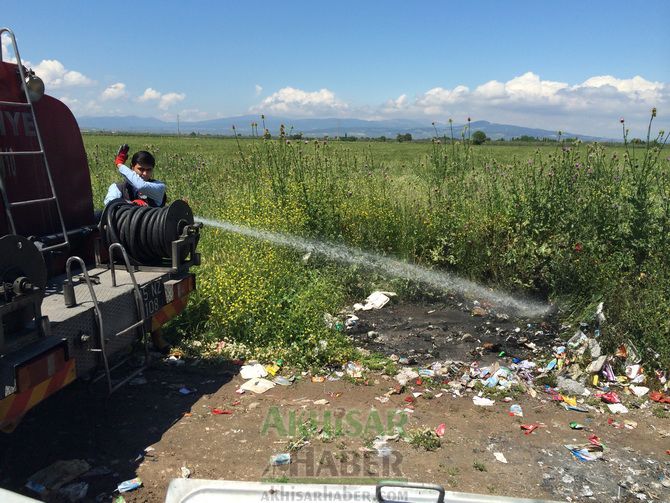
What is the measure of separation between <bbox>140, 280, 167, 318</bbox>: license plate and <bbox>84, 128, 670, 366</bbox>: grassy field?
4.26 ft

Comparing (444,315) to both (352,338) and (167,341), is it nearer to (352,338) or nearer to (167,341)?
(352,338)

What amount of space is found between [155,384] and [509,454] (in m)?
3.04

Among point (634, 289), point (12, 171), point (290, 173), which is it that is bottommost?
point (634, 289)

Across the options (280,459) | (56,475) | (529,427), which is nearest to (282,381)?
(280,459)

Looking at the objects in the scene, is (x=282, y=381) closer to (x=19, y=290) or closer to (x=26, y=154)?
(x=19, y=290)

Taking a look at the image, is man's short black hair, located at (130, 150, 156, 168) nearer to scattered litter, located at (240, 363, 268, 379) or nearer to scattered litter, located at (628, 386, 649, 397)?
scattered litter, located at (240, 363, 268, 379)

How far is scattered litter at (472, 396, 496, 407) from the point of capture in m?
4.44

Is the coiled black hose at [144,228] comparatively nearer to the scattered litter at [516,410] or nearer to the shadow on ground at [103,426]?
the shadow on ground at [103,426]

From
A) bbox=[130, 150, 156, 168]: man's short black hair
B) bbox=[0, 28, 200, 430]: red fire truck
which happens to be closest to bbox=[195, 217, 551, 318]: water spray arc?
bbox=[130, 150, 156, 168]: man's short black hair

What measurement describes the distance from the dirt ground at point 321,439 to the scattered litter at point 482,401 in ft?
0.19

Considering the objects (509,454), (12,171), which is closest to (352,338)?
(509,454)

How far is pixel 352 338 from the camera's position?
5.71m

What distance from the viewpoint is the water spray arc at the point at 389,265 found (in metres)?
6.73

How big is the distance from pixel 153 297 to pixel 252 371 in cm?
130
